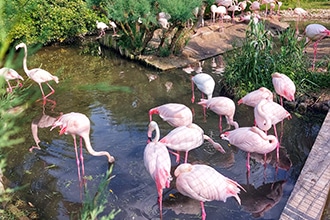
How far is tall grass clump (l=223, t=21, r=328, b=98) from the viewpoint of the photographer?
5.93 metres

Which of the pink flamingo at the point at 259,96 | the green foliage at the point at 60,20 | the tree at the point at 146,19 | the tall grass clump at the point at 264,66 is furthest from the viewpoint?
the green foliage at the point at 60,20

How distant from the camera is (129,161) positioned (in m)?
4.39

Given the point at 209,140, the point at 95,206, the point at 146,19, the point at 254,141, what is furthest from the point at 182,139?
the point at 146,19

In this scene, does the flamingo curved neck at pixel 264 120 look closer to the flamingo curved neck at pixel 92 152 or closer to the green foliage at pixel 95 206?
the flamingo curved neck at pixel 92 152

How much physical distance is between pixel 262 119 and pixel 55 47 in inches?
260

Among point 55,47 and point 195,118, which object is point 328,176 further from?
point 55,47

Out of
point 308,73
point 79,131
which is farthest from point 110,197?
point 308,73

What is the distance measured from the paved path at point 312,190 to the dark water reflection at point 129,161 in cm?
37

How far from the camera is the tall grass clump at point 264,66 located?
593 centimetres

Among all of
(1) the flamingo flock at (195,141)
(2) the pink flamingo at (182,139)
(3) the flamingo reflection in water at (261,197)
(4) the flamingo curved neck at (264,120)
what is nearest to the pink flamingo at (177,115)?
(1) the flamingo flock at (195,141)

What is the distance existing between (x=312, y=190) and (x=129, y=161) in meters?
2.02

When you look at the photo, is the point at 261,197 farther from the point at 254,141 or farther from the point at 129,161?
the point at 129,161

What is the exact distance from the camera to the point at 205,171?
3367mm

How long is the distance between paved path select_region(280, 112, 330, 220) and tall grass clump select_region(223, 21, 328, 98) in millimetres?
2114
